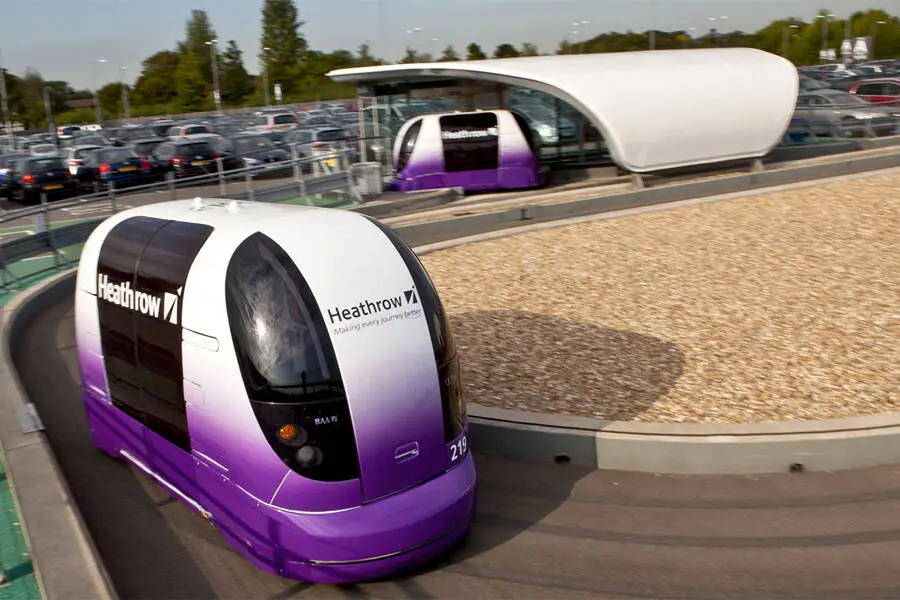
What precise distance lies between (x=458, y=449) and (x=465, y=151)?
17.5 metres

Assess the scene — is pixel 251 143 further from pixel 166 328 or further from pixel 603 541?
pixel 603 541

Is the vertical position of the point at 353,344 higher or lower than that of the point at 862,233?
higher

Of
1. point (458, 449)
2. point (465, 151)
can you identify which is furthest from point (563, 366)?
point (465, 151)

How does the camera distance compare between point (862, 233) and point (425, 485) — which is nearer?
point (425, 485)

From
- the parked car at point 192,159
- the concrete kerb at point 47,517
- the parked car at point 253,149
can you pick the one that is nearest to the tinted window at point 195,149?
the parked car at point 192,159

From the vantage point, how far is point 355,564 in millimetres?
5516

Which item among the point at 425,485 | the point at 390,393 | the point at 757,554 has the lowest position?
the point at 757,554

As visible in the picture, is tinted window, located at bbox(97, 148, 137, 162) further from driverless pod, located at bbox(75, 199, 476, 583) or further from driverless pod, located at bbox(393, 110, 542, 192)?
driverless pod, located at bbox(75, 199, 476, 583)

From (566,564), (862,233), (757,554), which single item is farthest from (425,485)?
(862,233)

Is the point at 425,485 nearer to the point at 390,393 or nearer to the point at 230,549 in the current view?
the point at 390,393

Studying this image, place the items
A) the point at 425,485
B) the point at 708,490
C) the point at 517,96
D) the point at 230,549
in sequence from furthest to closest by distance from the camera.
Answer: the point at 517,96
the point at 708,490
the point at 230,549
the point at 425,485

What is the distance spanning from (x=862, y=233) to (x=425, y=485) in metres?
9.95

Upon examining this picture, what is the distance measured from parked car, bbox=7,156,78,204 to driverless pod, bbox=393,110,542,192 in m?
13.8

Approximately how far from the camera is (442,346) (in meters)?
5.91
